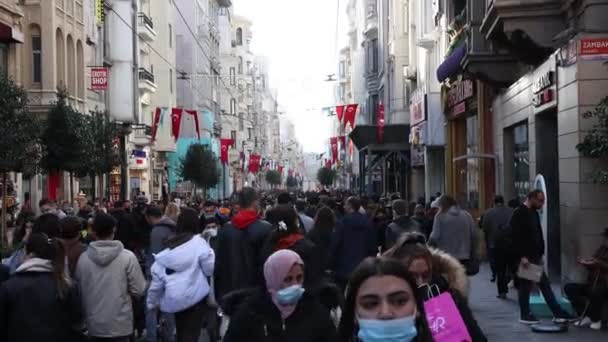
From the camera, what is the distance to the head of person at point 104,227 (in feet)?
26.6

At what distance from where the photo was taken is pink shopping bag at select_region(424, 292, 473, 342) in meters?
4.54

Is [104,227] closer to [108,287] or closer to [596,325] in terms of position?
[108,287]

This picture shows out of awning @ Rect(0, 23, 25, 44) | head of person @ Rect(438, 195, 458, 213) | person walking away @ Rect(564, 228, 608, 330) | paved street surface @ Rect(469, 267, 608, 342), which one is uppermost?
awning @ Rect(0, 23, 25, 44)

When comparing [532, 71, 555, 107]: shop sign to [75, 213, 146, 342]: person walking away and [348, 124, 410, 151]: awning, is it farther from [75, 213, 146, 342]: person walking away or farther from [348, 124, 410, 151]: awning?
[348, 124, 410, 151]: awning

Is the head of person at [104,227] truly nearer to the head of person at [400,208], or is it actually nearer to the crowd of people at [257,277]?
the crowd of people at [257,277]

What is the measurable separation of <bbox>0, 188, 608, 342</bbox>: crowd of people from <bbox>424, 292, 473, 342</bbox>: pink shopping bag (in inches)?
0.5

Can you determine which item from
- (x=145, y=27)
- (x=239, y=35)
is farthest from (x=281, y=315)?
(x=239, y=35)

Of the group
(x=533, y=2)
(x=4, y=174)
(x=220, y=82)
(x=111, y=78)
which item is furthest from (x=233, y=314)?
(x=220, y=82)

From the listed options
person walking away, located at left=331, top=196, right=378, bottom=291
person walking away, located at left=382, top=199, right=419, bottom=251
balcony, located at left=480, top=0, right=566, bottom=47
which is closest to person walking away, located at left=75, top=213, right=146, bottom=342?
person walking away, located at left=331, top=196, right=378, bottom=291

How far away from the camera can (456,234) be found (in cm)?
1362

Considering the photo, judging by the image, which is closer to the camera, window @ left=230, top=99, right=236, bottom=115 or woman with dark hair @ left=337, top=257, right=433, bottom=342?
woman with dark hair @ left=337, top=257, right=433, bottom=342

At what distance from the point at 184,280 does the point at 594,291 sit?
5365mm

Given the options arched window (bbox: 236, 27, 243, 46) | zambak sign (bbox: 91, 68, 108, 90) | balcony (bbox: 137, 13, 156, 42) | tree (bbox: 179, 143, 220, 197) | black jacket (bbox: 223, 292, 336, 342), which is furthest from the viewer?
arched window (bbox: 236, 27, 243, 46)

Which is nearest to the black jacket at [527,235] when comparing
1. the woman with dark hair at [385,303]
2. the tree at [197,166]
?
the woman with dark hair at [385,303]
